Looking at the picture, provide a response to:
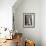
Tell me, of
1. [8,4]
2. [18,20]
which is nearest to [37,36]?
[18,20]

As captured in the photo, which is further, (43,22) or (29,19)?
(29,19)

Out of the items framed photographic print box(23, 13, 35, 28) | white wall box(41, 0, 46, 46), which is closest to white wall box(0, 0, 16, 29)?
framed photographic print box(23, 13, 35, 28)

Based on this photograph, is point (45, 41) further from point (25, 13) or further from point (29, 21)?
point (25, 13)

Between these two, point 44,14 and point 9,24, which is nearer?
point 9,24

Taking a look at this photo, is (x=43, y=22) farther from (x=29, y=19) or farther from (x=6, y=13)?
(x=6, y=13)

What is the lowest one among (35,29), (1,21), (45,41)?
(45,41)

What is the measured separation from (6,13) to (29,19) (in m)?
1.33

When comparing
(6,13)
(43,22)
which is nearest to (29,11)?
(43,22)

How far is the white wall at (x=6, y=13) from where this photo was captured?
463cm

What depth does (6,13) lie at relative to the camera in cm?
467

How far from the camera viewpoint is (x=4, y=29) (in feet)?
14.8

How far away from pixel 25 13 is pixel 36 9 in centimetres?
54

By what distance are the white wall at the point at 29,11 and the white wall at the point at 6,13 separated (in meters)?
0.92

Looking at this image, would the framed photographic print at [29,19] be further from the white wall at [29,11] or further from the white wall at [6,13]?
the white wall at [6,13]
